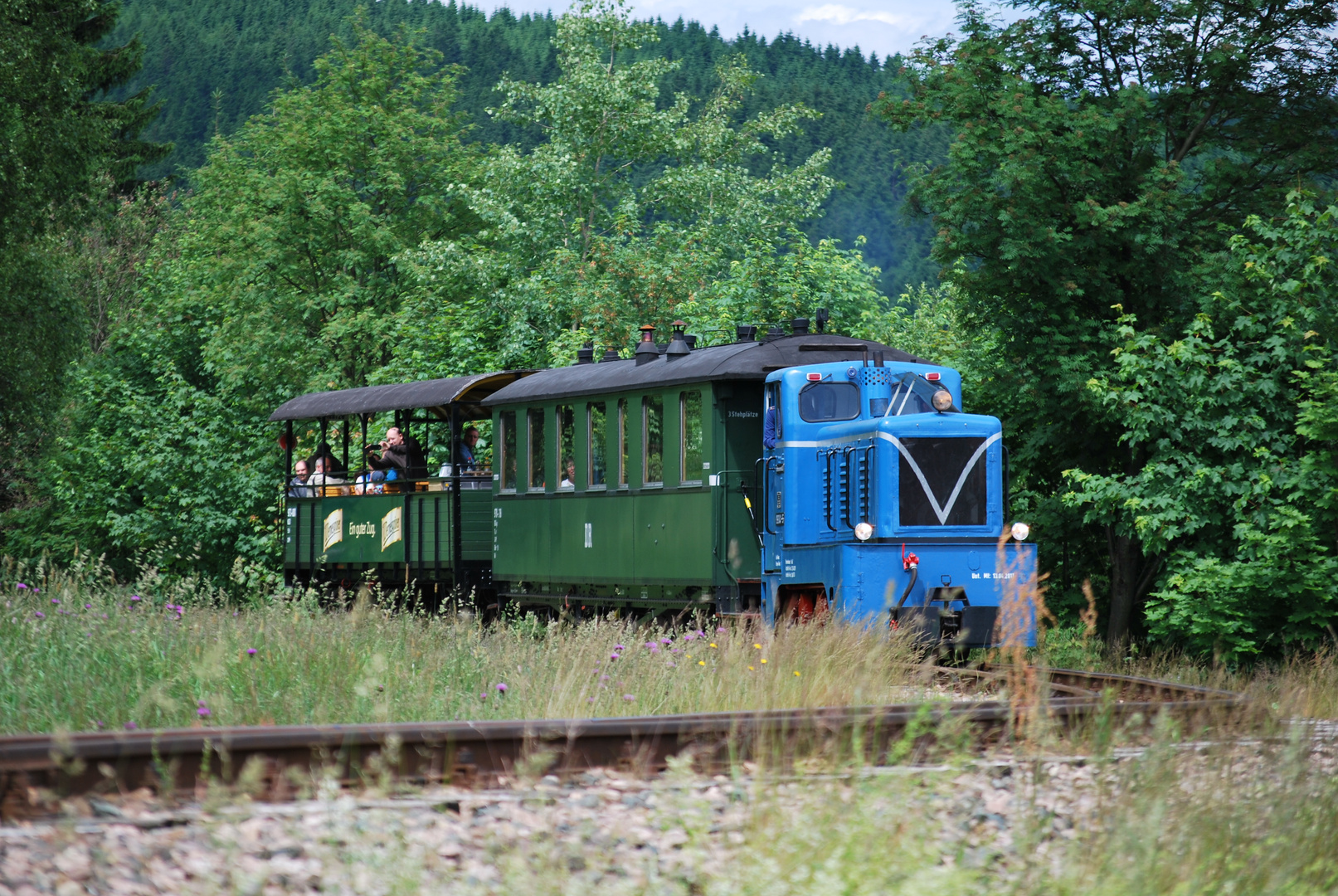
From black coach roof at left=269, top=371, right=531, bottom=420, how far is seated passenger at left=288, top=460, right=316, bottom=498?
2.63 feet

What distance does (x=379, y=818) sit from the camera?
17.2 feet

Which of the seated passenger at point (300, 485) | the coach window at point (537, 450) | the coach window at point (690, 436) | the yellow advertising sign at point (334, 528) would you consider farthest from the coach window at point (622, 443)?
the seated passenger at point (300, 485)

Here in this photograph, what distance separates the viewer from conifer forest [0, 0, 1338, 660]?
1496cm

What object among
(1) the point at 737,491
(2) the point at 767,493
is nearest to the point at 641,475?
(1) the point at 737,491

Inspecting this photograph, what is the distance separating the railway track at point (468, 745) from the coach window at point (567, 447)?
9.27 metres

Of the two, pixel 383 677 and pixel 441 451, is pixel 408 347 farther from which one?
pixel 383 677

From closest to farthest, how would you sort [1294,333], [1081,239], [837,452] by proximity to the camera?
[837,452]
[1294,333]
[1081,239]

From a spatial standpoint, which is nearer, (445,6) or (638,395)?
(638,395)

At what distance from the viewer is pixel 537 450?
56.4 ft

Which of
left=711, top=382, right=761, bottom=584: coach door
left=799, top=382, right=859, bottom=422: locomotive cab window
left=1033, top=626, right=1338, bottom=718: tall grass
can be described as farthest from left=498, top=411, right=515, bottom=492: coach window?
left=1033, top=626, right=1338, bottom=718: tall grass

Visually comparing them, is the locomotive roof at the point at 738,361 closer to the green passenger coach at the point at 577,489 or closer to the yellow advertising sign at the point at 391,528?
the green passenger coach at the point at 577,489

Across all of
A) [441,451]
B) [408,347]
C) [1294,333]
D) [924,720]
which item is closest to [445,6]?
[408,347]

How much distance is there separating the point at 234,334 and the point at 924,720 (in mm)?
32145

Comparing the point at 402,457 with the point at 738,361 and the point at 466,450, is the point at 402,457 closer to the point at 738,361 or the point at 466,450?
the point at 466,450
